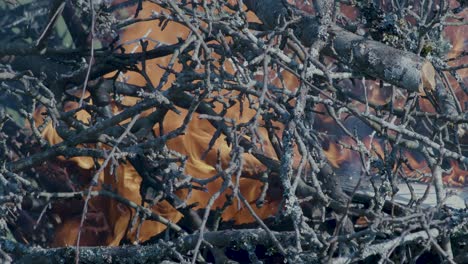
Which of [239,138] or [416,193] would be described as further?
[416,193]

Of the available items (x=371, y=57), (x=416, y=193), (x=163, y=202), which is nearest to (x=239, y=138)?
(x=371, y=57)

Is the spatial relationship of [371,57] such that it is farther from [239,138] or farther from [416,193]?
[416,193]

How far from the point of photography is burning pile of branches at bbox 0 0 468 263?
9.07ft

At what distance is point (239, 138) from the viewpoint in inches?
116

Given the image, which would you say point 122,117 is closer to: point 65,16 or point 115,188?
point 115,188

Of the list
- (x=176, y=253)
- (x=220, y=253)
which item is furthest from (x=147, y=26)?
(x=176, y=253)

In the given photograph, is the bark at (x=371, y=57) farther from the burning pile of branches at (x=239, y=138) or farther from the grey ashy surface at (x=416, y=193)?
the grey ashy surface at (x=416, y=193)

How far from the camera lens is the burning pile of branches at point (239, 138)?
277cm

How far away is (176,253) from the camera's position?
293 centimetres

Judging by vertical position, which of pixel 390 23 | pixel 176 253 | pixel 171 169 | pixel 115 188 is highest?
pixel 390 23

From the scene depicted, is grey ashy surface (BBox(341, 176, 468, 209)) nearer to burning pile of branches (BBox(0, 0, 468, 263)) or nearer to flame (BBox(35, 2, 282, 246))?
burning pile of branches (BBox(0, 0, 468, 263))

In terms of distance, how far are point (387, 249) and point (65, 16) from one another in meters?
3.24

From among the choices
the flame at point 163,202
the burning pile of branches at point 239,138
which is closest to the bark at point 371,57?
the burning pile of branches at point 239,138

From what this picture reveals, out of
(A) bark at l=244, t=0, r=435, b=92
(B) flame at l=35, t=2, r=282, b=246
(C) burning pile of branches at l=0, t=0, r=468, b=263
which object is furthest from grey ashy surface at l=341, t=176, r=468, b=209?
(A) bark at l=244, t=0, r=435, b=92
